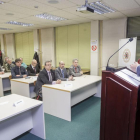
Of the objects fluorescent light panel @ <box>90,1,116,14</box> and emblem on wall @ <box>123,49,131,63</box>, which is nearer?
fluorescent light panel @ <box>90,1,116,14</box>

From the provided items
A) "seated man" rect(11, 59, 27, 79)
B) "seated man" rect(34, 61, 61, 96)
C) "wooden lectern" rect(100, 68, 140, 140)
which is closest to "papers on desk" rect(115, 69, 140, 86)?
"wooden lectern" rect(100, 68, 140, 140)

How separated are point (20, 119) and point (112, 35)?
14.5 feet

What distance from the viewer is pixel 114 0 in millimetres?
3145

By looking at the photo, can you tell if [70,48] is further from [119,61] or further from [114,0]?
[114,0]

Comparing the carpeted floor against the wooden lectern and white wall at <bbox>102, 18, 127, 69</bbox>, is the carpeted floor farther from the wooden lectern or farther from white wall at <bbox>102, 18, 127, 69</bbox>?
white wall at <bbox>102, 18, 127, 69</bbox>

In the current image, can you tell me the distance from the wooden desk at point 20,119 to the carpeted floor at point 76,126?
0.72 ft

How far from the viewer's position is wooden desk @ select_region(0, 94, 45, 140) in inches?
77.5

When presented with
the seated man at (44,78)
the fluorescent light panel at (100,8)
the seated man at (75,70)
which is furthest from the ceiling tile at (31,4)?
the seated man at (75,70)

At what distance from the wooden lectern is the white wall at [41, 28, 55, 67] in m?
5.81

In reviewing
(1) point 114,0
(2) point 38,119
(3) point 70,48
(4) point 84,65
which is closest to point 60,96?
(2) point 38,119

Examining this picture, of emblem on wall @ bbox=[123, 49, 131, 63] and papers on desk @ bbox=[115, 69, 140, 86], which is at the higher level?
emblem on wall @ bbox=[123, 49, 131, 63]

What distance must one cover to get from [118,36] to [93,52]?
1116mm

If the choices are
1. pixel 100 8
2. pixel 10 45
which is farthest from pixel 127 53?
pixel 10 45

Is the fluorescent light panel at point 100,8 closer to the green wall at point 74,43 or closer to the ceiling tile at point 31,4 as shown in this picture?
the ceiling tile at point 31,4
